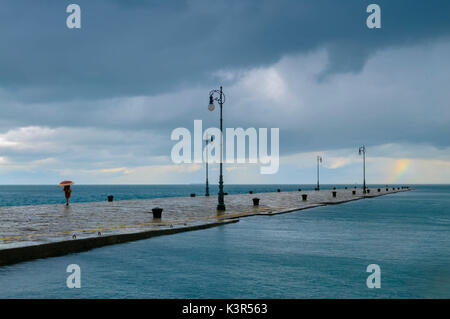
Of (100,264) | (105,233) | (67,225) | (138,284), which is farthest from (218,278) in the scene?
(67,225)

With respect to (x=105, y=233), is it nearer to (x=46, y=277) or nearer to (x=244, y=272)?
(x=46, y=277)

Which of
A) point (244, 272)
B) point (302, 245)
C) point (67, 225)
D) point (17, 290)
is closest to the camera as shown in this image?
point (17, 290)

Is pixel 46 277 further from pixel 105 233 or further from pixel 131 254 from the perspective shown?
pixel 105 233

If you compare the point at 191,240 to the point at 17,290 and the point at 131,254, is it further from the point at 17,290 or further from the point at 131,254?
the point at 17,290

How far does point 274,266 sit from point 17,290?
5.64 metres

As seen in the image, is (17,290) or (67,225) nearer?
(17,290)

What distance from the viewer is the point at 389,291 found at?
837cm

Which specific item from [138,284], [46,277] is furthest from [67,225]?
[138,284]

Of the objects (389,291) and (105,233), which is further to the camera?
(105,233)

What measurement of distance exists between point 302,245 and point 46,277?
320 inches
